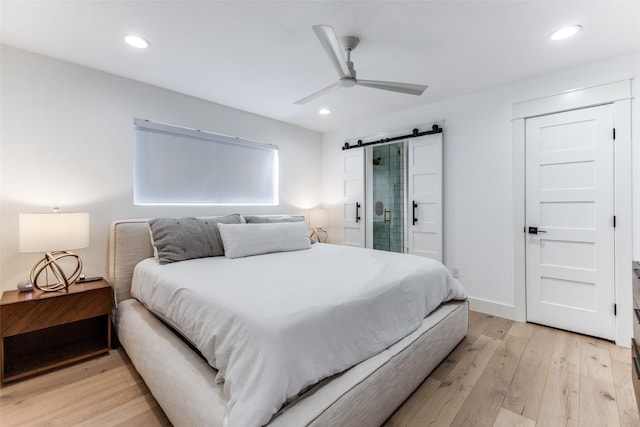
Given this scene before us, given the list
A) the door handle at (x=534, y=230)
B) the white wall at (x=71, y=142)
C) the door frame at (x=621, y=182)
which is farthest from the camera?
the door handle at (x=534, y=230)

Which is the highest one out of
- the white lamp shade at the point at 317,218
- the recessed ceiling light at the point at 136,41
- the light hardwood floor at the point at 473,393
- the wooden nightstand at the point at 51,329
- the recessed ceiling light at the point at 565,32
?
the recessed ceiling light at the point at 136,41

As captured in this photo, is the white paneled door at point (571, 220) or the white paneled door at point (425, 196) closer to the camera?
the white paneled door at point (571, 220)

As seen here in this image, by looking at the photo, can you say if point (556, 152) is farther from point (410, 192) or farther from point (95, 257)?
point (95, 257)

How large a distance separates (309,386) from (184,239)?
1.76 metres

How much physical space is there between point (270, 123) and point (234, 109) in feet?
1.86

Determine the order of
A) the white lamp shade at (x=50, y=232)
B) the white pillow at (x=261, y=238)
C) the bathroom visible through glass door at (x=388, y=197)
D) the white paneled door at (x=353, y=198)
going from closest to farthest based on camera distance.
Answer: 1. the white lamp shade at (x=50, y=232)
2. the white pillow at (x=261, y=238)
3. the bathroom visible through glass door at (x=388, y=197)
4. the white paneled door at (x=353, y=198)

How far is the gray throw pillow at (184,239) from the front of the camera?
2354 mm

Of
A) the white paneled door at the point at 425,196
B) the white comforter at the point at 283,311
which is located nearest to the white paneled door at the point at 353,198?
the white paneled door at the point at 425,196

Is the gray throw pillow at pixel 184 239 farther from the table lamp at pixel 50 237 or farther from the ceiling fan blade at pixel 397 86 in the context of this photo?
the ceiling fan blade at pixel 397 86

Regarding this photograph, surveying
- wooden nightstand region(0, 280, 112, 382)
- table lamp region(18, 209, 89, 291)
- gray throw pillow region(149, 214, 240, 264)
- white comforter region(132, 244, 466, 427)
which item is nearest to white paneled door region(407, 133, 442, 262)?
white comforter region(132, 244, 466, 427)

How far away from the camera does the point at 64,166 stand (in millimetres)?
2393

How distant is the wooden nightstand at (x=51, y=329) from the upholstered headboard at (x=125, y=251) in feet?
0.43

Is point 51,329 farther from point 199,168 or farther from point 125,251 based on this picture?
point 199,168

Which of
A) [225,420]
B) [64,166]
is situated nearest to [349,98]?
[64,166]
